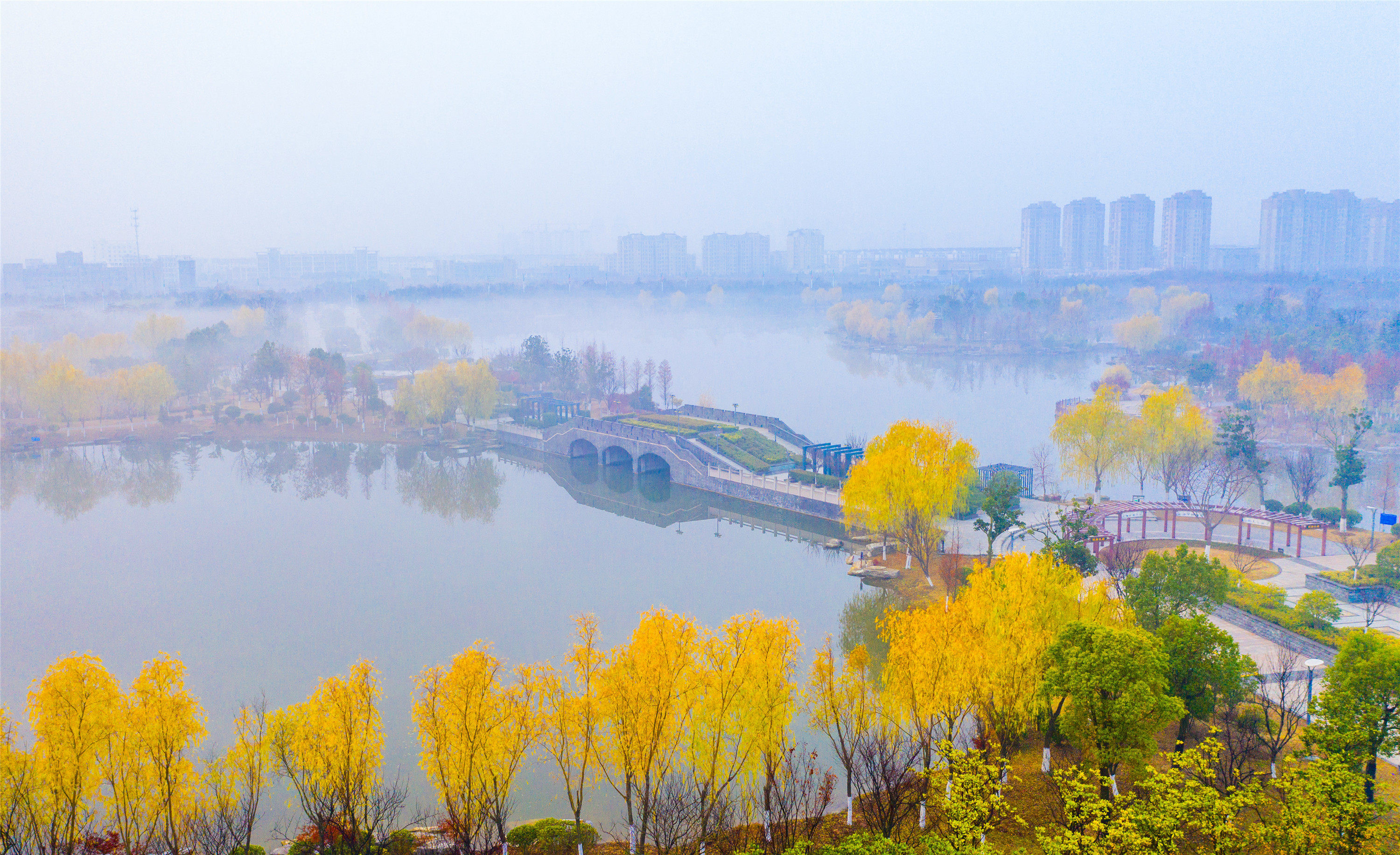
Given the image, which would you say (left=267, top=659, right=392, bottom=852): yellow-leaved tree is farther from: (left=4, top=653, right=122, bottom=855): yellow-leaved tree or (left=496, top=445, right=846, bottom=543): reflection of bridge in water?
(left=496, top=445, right=846, bottom=543): reflection of bridge in water

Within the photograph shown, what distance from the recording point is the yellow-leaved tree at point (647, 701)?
23.5 feet

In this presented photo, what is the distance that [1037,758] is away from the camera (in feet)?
28.4

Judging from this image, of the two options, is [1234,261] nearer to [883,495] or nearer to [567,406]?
[567,406]

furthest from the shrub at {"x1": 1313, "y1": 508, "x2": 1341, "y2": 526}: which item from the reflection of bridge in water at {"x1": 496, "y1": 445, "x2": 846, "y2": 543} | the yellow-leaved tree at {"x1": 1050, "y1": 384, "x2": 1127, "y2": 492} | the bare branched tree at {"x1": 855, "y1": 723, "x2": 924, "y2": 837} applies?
the bare branched tree at {"x1": 855, "y1": 723, "x2": 924, "y2": 837}

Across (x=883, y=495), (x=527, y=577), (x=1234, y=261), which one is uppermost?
(x=1234, y=261)

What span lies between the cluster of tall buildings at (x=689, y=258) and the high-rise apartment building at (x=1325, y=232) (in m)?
41.0

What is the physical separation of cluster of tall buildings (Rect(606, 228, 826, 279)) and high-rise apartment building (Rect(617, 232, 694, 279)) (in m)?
0.04

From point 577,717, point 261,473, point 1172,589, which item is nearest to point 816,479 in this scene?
point 1172,589

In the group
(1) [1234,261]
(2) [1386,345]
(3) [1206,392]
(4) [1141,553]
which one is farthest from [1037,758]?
(1) [1234,261]

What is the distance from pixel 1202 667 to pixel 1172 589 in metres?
1.49

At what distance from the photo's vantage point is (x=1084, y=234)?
81438 mm

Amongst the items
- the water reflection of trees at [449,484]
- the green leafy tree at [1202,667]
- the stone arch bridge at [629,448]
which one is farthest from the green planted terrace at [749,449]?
the green leafy tree at [1202,667]

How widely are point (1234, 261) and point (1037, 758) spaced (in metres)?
82.9

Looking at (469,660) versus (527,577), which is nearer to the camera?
(469,660)
